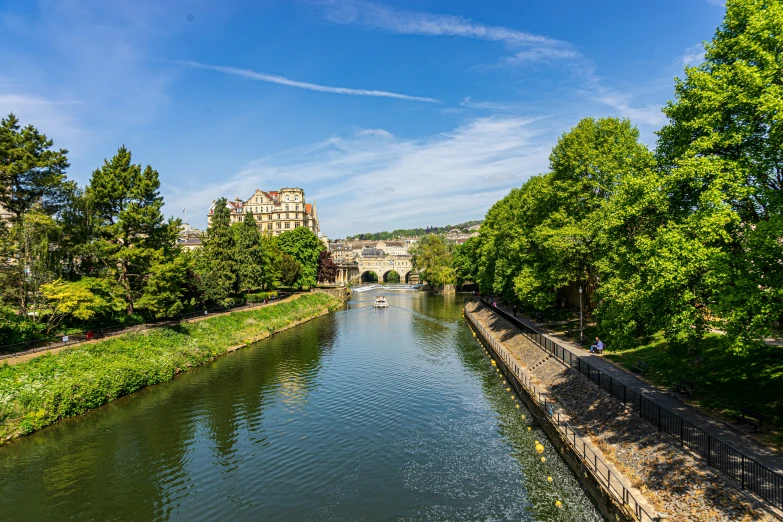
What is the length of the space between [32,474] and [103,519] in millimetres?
6594

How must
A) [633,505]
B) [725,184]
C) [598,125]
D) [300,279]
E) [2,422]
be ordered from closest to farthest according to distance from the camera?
1. [633,505]
2. [725,184]
3. [2,422]
4. [598,125]
5. [300,279]

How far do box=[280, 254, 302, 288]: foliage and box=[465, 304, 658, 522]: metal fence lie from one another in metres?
57.3

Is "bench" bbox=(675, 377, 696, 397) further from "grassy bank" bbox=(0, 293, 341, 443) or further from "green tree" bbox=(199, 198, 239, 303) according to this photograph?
"green tree" bbox=(199, 198, 239, 303)

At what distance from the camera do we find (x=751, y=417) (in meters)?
18.0

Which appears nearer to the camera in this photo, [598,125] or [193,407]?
[193,407]

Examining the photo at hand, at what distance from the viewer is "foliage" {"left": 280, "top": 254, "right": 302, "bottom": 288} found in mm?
86062

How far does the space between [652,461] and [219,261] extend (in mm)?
57779

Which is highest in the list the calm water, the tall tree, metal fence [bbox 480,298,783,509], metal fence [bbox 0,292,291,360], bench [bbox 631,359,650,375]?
the tall tree

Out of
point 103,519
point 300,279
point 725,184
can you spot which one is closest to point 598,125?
point 725,184

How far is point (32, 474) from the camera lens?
68.9ft

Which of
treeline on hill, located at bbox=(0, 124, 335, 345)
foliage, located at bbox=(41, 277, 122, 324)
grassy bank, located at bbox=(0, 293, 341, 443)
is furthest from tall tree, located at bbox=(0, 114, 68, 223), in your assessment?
grassy bank, located at bbox=(0, 293, 341, 443)

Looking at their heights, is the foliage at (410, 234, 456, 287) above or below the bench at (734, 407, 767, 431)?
above

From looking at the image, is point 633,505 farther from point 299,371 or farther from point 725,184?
point 299,371

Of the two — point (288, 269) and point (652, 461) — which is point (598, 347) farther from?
point (288, 269)
